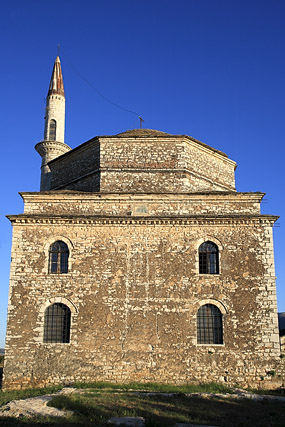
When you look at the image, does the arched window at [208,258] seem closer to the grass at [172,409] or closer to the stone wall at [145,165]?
the stone wall at [145,165]

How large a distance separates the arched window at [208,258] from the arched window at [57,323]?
5308 millimetres

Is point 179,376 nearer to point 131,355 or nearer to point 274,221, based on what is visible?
point 131,355

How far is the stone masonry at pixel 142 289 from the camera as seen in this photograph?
1516 centimetres

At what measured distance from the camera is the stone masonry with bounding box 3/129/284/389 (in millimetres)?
15164

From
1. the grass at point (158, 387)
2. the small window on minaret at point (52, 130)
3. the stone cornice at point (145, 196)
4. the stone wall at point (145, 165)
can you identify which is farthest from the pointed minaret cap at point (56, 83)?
the grass at point (158, 387)

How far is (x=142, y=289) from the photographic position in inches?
627

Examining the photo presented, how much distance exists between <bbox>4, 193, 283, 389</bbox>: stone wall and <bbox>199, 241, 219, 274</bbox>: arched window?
22cm

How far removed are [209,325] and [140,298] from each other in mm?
2696

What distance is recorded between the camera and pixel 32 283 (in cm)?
1605

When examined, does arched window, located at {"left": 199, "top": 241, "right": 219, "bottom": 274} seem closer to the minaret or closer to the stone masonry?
the stone masonry

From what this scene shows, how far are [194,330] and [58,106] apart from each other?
56.4ft

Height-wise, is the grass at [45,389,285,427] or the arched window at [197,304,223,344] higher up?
the arched window at [197,304,223,344]

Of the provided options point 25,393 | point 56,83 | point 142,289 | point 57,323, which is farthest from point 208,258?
point 56,83

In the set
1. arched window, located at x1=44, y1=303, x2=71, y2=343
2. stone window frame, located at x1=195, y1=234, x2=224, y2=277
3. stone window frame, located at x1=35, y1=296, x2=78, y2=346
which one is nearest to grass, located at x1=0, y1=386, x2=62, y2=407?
stone window frame, located at x1=35, y1=296, x2=78, y2=346
